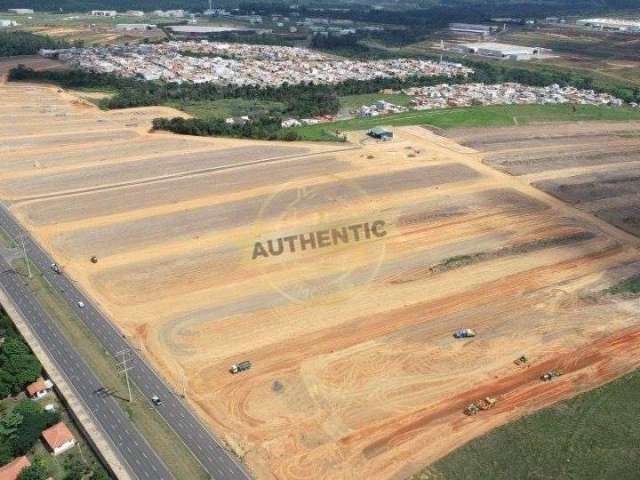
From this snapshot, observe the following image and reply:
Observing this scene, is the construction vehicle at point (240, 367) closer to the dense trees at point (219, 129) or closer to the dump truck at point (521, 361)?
the dump truck at point (521, 361)

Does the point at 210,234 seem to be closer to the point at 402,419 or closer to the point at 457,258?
the point at 457,258

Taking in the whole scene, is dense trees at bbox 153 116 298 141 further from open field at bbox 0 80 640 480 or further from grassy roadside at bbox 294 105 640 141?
open field at bbox 0 80 640 480

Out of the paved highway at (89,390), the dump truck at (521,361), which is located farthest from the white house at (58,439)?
the dump truck at (521,361)

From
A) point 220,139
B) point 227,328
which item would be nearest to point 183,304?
point 227,328

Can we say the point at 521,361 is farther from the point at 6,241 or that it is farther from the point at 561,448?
the point at 6,241

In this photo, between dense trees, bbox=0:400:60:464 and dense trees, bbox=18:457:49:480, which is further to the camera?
dense trees, bbox=0:400:60:464

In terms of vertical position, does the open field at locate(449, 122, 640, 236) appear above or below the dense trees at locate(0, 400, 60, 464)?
above

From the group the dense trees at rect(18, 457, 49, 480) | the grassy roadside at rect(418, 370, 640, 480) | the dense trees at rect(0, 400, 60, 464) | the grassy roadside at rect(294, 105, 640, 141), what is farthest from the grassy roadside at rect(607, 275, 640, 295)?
the grassy roadside at rect(294, 105, 640, 141)
